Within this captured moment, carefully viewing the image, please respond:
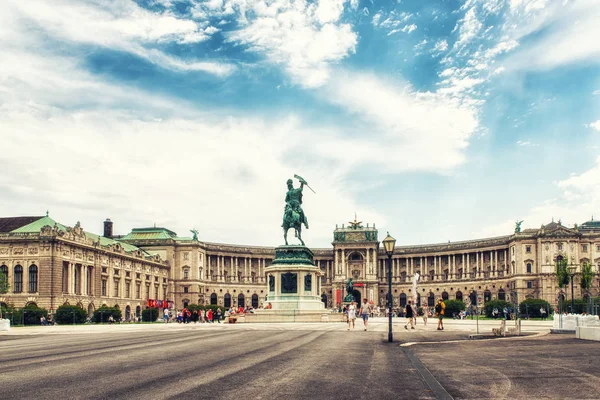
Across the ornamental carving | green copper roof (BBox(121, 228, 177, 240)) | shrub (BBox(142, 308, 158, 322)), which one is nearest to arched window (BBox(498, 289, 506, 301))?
green copper roof (BBox(121, 228, 177, 240))

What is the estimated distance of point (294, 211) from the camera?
233ft

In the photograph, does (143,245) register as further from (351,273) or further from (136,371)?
(136,371)

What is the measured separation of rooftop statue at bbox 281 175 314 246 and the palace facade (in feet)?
127

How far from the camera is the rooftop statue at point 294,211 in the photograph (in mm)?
70625

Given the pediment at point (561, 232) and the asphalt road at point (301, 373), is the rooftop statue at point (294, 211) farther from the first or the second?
the pediment at point (561, 232)

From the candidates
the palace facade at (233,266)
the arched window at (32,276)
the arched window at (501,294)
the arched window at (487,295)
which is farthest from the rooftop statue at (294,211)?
the arched window at (487,295)

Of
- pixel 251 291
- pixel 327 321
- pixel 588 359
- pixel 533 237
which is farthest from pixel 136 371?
pixel 251 291

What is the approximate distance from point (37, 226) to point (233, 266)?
7532 centimetres

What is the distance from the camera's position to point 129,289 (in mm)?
121750

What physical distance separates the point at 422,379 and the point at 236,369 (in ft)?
16.6

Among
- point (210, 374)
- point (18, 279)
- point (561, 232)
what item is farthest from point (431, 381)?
point (561, 232)

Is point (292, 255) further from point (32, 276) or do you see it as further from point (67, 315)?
point (32, 276)

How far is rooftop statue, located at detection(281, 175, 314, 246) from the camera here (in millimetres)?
70625

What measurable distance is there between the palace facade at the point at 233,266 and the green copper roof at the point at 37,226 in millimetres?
157
